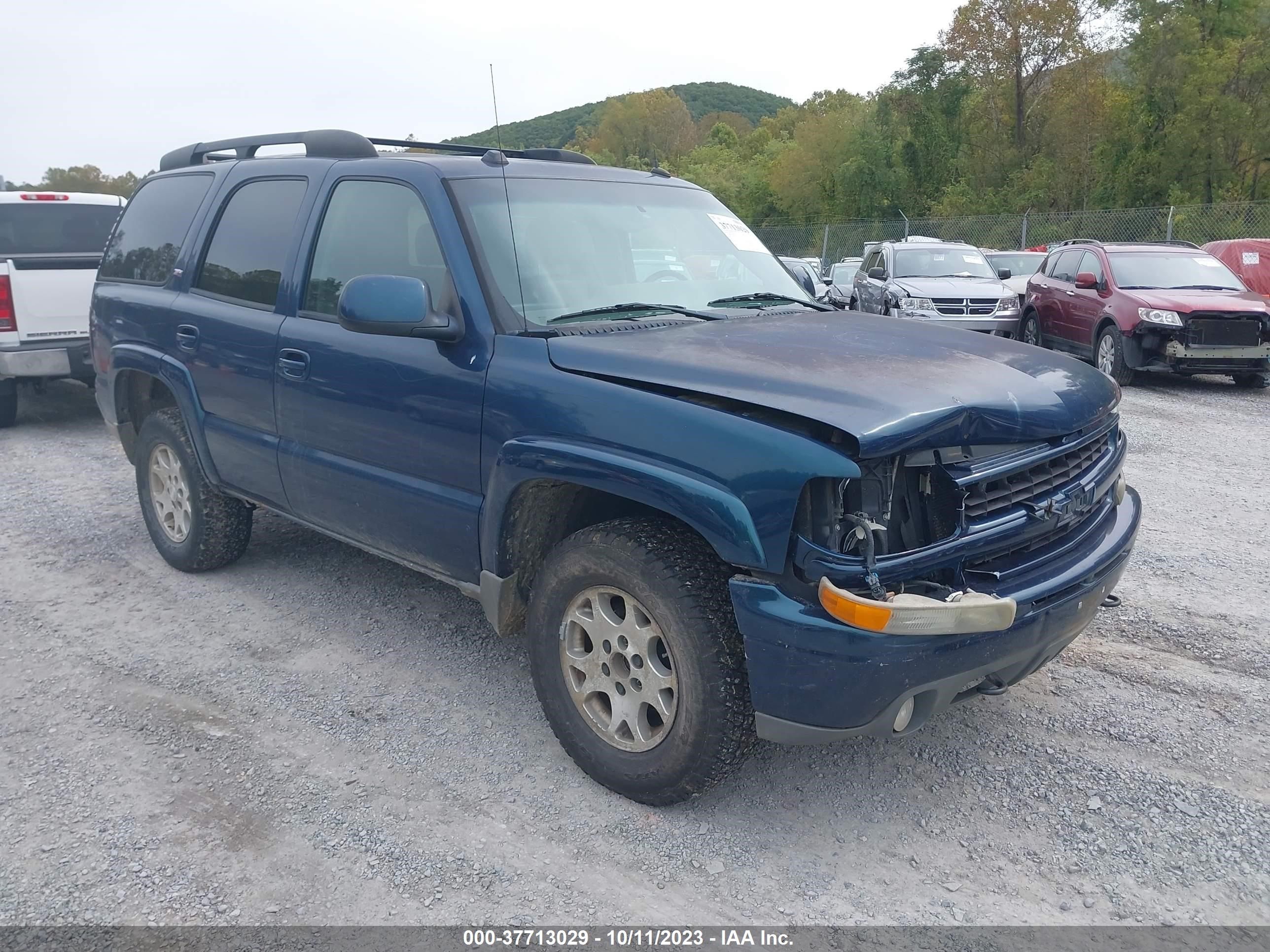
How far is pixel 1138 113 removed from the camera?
34906mm

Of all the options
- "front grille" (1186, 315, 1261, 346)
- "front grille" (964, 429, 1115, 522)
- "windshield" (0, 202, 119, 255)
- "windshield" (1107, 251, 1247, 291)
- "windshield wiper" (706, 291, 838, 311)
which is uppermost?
"windshield" (0, 202, 119, 255)

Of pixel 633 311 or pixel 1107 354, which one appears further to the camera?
pixel 1107 354

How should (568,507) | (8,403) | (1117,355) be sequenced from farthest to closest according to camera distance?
(1117,355), (8,403), (568,507)

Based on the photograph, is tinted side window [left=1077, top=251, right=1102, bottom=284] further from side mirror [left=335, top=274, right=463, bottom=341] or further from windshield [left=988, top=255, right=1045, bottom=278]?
side mirror [left=335, top=274, right=463, bottom=341]

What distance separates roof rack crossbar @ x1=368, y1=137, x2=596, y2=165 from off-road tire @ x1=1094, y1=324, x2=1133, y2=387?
835cm

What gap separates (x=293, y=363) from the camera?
4.11m

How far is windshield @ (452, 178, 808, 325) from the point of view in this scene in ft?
11.7

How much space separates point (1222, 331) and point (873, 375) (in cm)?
984

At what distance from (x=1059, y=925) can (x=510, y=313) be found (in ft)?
8.03

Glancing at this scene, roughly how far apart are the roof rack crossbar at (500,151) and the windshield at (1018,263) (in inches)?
655

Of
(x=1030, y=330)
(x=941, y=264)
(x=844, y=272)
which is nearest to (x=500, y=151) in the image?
(x=1030, y=330)

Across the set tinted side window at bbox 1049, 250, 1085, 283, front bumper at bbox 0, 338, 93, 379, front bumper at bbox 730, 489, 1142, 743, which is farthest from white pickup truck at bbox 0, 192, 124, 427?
tinted side window at bbox 1049, 250, 1085, 283

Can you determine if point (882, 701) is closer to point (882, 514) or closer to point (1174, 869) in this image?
point (882, 514)

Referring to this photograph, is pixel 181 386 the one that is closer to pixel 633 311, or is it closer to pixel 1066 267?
pixel 633 311
